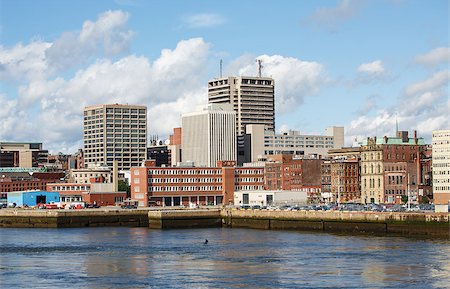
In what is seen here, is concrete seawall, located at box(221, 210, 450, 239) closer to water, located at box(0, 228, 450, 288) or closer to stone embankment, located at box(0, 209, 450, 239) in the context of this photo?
stone embankment, located at box(0, 209, 450, 239)

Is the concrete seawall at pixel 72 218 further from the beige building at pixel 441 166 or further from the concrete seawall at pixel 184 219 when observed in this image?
the beige building at pixel 441 166

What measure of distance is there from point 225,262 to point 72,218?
81.0 metres

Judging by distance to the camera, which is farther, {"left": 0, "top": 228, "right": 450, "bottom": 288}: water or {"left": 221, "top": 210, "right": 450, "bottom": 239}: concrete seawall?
{"left": 221, "top": 210, "right": 450, "bottom": 239}: concrete seawall

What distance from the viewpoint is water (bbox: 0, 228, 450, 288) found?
255 feet

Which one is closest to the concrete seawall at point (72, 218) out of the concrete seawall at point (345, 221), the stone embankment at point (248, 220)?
the stone embankment at point (248, 220)

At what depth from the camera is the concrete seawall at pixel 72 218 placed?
551 feet

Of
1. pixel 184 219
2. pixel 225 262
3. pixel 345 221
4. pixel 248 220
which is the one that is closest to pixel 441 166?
pixel 248 220

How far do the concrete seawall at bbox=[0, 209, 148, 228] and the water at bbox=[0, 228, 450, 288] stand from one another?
35.2 m

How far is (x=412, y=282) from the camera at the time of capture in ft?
250

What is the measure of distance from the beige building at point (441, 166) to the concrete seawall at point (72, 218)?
65434mm

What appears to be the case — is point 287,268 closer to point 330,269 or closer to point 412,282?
point 330,269

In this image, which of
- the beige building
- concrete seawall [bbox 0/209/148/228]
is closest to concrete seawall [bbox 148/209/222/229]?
concrete seawall [bbox 0/209/148/228]

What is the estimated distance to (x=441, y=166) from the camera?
19750cm

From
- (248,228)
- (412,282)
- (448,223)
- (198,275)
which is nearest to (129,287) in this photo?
(198,275)
